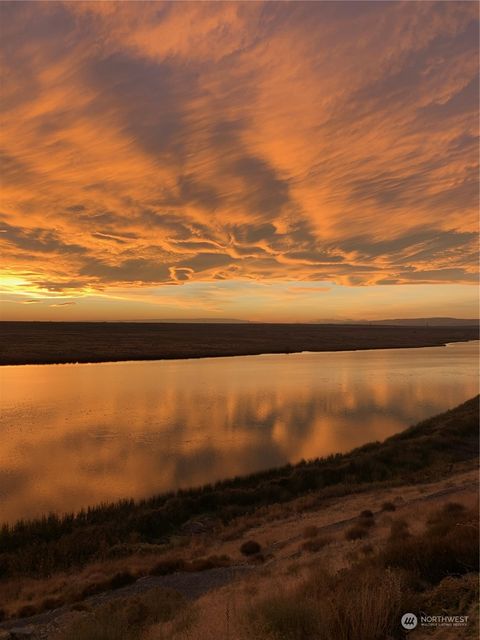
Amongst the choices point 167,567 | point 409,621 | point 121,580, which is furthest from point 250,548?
point 409,621

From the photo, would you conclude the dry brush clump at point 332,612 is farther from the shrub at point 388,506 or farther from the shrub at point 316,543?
the shrub at point 388,506

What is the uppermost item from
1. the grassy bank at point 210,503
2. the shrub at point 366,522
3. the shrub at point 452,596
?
the shrub at point 452,596

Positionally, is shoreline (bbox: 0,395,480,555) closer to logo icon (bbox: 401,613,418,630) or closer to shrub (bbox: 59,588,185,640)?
shrub (bbox: 59,588,185,640)

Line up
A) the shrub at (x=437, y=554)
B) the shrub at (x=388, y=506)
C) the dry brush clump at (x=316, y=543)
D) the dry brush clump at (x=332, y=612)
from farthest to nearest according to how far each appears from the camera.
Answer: the shrub at (x=388, y=506), the dry brush clump at (x=316, y=543), the shrub at (x=437, y=554), the dry brush clump at (x=332, y=612)

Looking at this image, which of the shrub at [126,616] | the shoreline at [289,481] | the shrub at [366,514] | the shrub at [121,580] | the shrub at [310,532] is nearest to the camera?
the shrub at [126,616]

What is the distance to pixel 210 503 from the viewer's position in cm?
1677

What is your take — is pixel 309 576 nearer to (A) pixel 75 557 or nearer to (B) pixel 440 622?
(B) pixel 440 622

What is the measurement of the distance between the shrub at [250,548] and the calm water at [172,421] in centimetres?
664

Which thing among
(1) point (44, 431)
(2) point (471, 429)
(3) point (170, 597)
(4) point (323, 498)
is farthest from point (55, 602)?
(2) point (471, 429)

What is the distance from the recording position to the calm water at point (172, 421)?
19344 mm

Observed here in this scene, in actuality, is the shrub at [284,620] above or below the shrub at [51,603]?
above

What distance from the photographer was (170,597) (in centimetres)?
931

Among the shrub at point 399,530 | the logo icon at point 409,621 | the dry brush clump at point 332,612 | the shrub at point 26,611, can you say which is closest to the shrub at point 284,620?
the dry brush clump at point 332,612

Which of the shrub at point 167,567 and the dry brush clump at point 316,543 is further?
the dry brush clump at point 316,543
